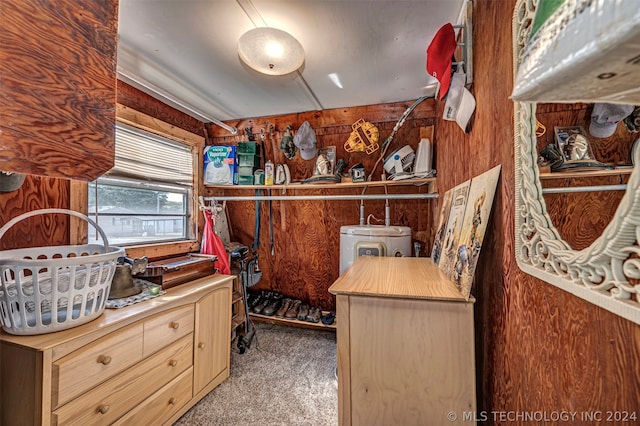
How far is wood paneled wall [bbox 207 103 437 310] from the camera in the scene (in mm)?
2502

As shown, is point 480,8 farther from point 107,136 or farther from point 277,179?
point 277,179

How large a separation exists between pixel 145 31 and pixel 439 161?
228cm

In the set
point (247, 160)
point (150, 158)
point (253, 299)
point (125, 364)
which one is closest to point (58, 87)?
point (125, 364)

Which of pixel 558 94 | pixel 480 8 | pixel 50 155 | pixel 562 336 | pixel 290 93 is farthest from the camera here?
pixel 290 93

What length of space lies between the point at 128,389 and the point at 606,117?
2.01m

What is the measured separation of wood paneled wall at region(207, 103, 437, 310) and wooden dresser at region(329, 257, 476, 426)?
1.68 metres

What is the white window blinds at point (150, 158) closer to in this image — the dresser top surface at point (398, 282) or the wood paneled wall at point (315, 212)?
the wood paneled wall at point (315, 212)

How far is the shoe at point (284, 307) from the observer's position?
8.78 ft

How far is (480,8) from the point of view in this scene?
1065mm

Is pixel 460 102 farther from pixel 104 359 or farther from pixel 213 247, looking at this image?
pixel 213 247

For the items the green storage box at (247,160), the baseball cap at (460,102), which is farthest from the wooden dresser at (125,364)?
the baseball cap at (460,102)

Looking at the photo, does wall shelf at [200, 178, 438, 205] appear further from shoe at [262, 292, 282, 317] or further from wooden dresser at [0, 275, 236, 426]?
shoe at [262, 292, 282, 317]

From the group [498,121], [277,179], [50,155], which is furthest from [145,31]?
[498,121]

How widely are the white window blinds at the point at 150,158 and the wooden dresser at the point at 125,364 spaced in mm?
1150
